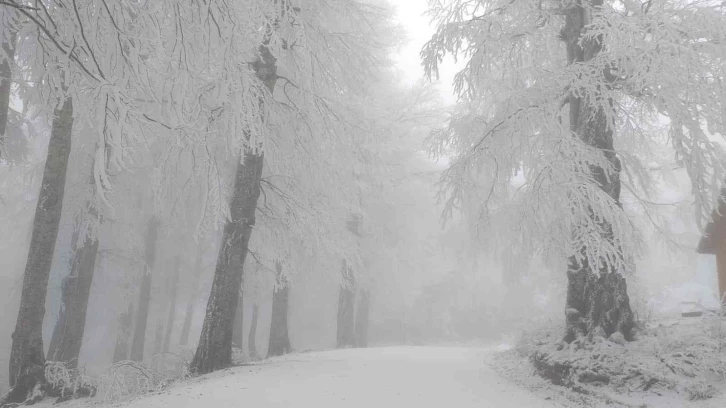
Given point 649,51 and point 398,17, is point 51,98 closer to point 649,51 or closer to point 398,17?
point 649,51

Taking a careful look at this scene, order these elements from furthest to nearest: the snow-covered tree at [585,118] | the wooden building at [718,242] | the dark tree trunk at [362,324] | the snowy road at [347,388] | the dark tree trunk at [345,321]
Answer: the dark tree trunk at [362,324] < the dark tree trunk at [345,321] < the wooden building at [718,242] < the snowy road at [347,388] < the snow-covered tree at [585,118]

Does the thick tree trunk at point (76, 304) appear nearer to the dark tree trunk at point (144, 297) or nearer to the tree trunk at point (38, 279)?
the tree trunk at point (38, 279)

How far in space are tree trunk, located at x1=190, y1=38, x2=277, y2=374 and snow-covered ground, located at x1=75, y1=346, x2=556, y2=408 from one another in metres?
0.50

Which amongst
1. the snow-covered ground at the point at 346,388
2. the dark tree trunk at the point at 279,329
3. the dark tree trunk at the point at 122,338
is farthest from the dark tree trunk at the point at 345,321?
the dark tree trunk at the point at 122,338

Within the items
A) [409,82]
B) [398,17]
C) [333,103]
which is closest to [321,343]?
[409,82]

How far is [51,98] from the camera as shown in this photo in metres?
3.88

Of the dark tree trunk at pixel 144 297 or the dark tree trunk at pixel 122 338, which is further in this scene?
the dark tree trunk at pixel 122 338

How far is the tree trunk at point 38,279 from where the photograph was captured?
20.7ft

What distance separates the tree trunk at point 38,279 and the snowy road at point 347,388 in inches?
93.5

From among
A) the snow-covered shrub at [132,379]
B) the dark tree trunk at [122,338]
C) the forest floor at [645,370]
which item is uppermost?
the forest floor at [645,370]

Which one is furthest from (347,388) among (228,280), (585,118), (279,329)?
(279,329)

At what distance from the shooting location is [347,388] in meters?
5.44

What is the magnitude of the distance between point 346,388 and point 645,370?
3467 mm

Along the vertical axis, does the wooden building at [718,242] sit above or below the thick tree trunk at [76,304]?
above
